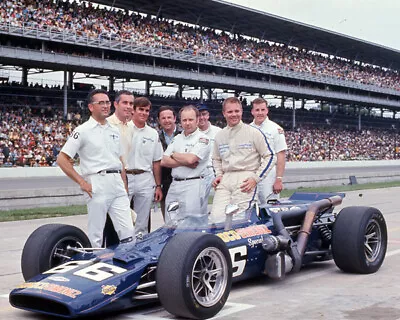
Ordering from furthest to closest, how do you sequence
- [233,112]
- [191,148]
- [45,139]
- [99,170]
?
[45,139] < [191,148] < [233,112] < [99,170]

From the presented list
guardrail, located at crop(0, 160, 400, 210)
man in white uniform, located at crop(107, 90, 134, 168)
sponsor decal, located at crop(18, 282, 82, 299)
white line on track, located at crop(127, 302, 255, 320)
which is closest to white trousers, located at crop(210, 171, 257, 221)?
man in white uniform, located at crop(107, 90, 134, 168)

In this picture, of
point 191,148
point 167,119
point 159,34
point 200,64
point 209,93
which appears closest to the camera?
point 191,148

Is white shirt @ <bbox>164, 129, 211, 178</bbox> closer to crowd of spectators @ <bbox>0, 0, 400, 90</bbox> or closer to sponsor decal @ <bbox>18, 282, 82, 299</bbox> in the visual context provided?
sponsor decal @ <bbox>18, 282, 82, 299</bbox>

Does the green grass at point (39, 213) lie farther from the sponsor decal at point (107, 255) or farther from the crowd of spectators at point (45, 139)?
the crowd of spectators at point (45, 139)

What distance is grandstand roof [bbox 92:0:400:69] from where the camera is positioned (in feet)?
133

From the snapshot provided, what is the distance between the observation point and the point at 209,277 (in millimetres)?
5035

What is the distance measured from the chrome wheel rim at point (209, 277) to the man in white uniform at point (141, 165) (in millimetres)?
2327

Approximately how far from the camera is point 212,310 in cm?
490

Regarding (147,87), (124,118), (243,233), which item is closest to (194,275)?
(243,233)

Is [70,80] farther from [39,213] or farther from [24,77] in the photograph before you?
Answer: [39,213]

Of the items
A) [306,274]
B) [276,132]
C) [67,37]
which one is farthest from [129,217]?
[67,37]

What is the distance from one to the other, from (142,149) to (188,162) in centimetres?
55

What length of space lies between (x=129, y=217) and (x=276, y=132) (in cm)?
290

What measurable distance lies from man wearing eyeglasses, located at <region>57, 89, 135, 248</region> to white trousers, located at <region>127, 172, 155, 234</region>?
3.13 feet
